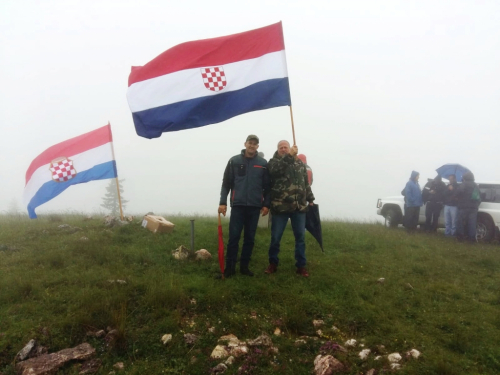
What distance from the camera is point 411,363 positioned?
3518 millimetres

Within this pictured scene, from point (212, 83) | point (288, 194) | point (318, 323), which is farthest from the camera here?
point (212, 83)

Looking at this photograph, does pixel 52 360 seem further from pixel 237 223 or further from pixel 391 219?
pixel 391 219

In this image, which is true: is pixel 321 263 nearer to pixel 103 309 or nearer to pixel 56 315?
pixel 103 309

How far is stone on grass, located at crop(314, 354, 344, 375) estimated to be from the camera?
3.41m

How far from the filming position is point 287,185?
5.59 metres

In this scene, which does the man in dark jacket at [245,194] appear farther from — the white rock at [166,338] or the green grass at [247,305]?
the white rock at [166,338]

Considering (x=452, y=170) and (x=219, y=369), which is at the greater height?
(x=452, y=170)

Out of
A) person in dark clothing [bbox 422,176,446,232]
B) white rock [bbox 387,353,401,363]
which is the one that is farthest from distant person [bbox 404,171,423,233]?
white rock [bbox 387,353,401,363]

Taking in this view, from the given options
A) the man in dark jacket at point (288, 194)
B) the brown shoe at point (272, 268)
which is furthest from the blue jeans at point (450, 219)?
the brown shoe at point (272, 268)

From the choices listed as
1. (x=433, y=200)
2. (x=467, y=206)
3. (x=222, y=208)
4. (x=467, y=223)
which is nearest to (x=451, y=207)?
(x=467, y=206)

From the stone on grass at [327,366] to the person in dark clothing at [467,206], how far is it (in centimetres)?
738

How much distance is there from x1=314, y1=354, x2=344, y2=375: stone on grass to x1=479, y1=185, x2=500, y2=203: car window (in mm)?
8432

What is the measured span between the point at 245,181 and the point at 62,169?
17.0 ft

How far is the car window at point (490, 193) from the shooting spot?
9702mm
